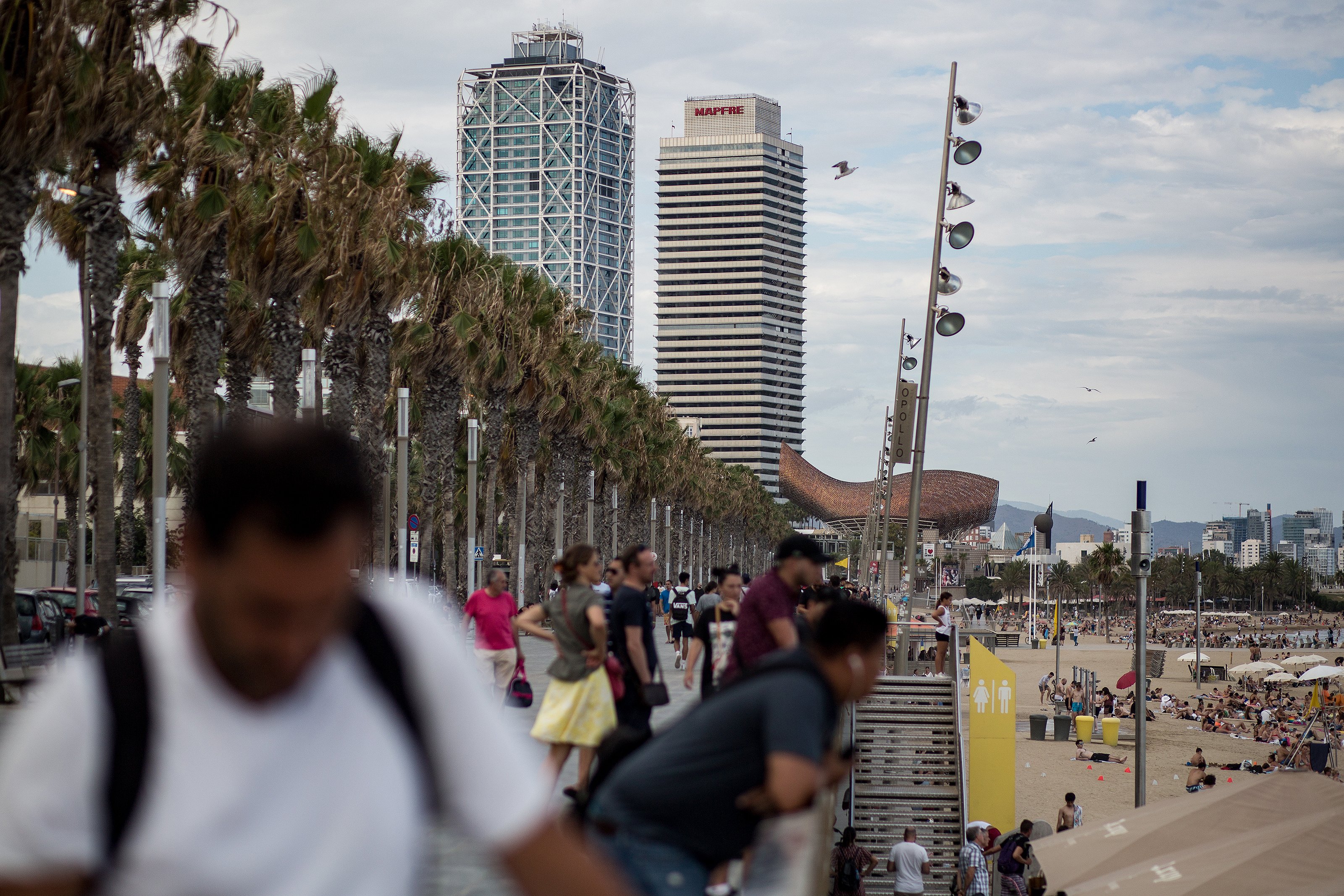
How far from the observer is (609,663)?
820cm

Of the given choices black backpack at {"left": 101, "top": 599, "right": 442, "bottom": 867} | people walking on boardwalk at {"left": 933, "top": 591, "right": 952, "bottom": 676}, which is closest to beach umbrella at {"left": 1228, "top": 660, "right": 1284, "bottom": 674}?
people walking on boardwalk at {"left": 933, "top": 591, "right": 952, "bottom": 676}

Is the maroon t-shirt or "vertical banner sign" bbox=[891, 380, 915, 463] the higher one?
"vertical banner sign" bbox=[891, 380, 915, 463]

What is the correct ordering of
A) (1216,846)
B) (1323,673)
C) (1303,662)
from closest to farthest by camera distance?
(1216,846) → (1323,673) → (1303,662)

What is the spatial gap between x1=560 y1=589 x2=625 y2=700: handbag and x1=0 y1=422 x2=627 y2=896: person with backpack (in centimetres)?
679

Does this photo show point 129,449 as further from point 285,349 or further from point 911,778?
point 911,778

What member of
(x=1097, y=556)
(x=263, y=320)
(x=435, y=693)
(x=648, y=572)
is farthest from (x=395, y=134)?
(x=1097, y=556)

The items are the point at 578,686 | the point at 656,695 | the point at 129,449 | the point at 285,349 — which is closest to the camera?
the point at 656,695

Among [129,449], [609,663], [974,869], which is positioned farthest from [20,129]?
[129,449]

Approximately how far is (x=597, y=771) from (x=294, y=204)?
63.9 feet

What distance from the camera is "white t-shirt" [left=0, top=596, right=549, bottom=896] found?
3.86 feet

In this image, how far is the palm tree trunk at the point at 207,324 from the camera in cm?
2095

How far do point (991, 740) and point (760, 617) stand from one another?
1484 cm

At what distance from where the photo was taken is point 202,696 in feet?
4.06

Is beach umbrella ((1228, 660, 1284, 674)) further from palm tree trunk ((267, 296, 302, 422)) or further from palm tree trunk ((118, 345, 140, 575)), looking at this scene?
palm tree trunk ((267, 296, 302, 422))
